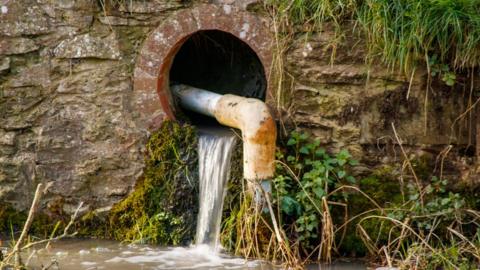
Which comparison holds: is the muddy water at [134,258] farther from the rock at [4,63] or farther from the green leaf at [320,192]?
the rock at [4,63]

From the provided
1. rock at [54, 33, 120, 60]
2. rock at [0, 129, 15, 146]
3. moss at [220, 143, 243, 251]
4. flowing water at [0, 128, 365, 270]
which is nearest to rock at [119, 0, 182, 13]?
rock at [54, 33, 120, 60]

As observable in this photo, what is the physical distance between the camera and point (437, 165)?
24.5ft

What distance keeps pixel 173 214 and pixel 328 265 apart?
135cm

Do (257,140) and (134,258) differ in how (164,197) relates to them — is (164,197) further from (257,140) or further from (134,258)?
(257,140)

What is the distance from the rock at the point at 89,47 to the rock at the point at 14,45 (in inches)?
9.4

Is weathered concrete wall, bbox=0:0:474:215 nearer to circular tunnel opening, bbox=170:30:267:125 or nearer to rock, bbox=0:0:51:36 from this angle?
rock, bbox=0:0:51:36

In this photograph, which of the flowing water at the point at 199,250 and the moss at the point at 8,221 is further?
the moss at the point at 8,221

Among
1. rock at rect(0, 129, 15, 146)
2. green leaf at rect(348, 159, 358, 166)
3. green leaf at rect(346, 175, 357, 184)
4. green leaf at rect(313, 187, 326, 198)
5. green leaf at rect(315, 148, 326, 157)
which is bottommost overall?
green leaf at rect(313, 187, 326, 198)

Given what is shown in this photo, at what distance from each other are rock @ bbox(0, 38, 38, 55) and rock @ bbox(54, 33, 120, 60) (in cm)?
24

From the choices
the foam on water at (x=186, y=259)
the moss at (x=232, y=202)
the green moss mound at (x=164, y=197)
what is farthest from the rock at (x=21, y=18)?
the foam on water at (x=186, y=259)

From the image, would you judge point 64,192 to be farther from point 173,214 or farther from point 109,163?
point 173,214

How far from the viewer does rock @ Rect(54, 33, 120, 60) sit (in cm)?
775

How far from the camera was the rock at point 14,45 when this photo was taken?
7734 mm

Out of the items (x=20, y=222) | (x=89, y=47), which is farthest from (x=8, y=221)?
(x=89, y=47)
